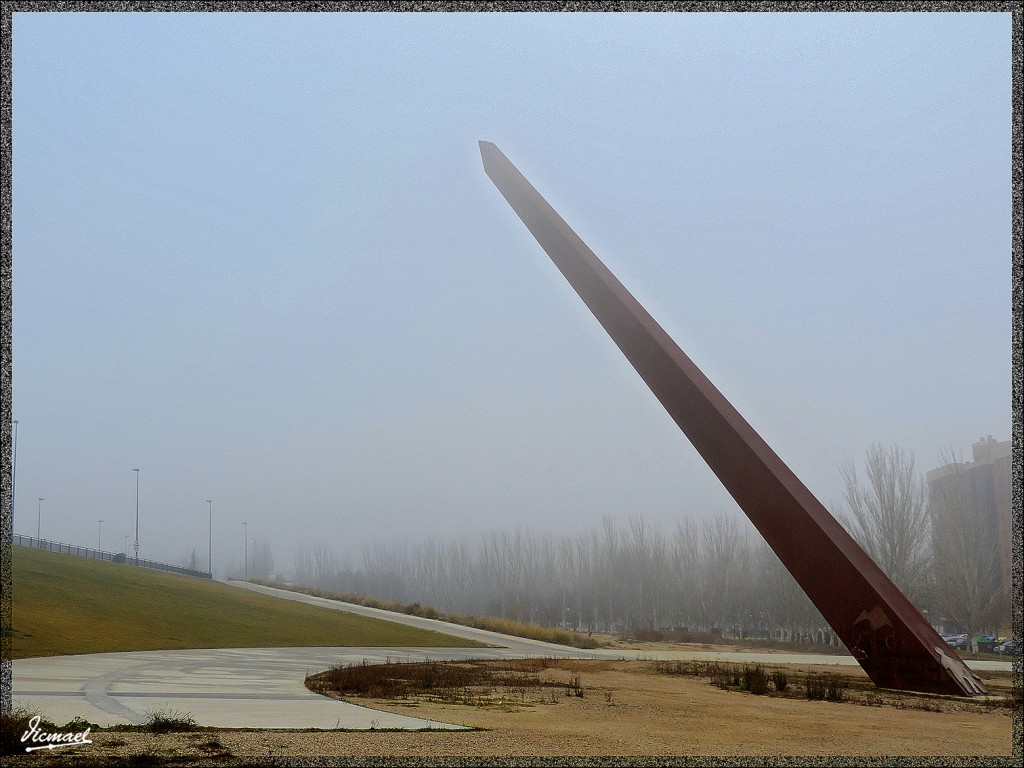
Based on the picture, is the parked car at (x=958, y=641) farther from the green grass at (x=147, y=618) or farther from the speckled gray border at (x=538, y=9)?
the speckled gray border at (x=538, y=9)

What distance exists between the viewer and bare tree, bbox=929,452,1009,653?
18469 mm

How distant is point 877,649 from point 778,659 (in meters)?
15.8

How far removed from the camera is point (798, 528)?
586 centimetres

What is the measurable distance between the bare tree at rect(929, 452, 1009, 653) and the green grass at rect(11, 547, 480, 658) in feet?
41.1

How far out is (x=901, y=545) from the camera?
18.2 m

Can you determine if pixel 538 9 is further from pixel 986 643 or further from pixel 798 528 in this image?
pixel 986 643

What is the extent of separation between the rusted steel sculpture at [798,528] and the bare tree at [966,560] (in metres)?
14.0

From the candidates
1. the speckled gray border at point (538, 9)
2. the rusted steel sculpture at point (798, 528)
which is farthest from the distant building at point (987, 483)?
the rusted steel sculpture at point (798, 528)

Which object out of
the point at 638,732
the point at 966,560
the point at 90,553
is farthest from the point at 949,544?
the point at 90,553

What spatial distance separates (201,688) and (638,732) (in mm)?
5620

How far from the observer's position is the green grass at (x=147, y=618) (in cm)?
1628

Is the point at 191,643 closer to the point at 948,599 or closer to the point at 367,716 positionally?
the point at 367,716

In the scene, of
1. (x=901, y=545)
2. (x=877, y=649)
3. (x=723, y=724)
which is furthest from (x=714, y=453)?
(x=901, y=545)

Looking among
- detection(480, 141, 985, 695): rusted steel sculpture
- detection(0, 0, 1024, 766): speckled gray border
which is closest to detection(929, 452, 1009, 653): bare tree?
detection(0, 0, 1024, 766): speckled gray border
